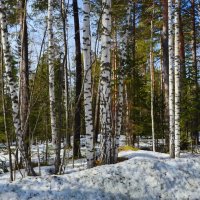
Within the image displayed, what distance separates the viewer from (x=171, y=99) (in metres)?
10.4

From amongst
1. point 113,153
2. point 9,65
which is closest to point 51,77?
point 9,65

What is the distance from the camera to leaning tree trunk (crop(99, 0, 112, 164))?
7.62 m

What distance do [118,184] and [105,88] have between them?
377 cm

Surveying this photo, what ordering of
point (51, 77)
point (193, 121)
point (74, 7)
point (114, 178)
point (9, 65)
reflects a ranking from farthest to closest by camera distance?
1. point (193, 121)
2. point (74, 7)
3. point (51, 77)
4. point (9, 65)
5. point (114, 178)

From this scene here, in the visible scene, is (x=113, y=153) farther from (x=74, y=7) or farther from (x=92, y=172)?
(x=74, y=7)

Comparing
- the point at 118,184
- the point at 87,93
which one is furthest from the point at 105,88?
the point at 118,184

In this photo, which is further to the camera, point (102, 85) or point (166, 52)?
point (166, 52)

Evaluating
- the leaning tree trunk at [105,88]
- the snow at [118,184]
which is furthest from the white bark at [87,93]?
the snow at [118,184]

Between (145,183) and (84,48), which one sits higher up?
(84,48)

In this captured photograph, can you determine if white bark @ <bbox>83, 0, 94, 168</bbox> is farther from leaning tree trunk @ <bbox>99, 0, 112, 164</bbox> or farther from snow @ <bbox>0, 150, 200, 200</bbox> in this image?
snow @ <bbox>0, 150, 200, 200</bbox>

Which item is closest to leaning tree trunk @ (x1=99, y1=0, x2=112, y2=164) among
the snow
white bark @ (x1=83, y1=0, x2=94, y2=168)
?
white bark @ (x1=83, y1=0, x2=94, y2=168)

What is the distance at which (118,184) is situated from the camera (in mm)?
4180

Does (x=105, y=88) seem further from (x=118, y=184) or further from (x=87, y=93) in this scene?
(x=118, y=184)

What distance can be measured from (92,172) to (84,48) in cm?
415
